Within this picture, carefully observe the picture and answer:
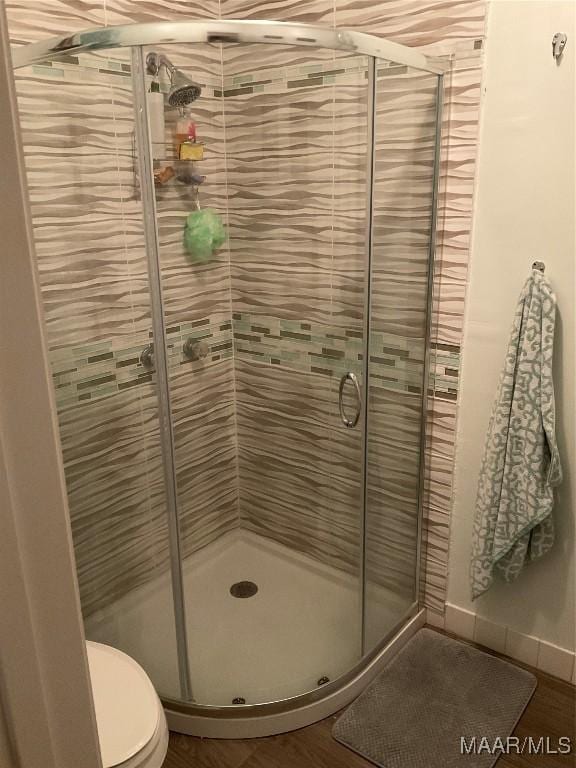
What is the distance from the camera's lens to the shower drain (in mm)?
2379

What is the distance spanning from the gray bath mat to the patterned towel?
14.5 inches

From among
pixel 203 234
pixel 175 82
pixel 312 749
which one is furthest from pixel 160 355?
pixel 312 749

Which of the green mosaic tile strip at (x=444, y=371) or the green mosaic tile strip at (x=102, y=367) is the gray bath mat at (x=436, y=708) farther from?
the green mosaic tile strip at (x=102, y=367)

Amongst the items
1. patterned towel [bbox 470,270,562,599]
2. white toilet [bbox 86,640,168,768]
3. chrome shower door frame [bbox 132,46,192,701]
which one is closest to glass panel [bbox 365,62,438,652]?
patterned towel [bbox 470,270,562,599]

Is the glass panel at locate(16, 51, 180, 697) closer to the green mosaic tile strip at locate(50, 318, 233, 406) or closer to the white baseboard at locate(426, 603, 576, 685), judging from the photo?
the green mosaic tile strip at locate(50, 318, 233, 406)

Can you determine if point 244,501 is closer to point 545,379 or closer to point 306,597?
point 306,597

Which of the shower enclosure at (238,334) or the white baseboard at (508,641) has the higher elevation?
the shower enclosure at (238,334)

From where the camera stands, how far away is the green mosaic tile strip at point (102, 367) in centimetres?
181

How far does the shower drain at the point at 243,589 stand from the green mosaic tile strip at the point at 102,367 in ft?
3.14

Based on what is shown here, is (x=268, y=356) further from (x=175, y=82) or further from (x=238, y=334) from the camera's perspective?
(x=175, y=82)

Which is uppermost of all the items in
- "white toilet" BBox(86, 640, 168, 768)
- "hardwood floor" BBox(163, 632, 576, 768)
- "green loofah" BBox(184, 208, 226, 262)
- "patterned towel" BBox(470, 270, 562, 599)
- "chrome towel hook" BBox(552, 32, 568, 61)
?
"chrome towel hook" BBox(552, 32, 568, 61)

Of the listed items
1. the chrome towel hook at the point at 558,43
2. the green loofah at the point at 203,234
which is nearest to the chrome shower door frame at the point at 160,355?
the green loofah at the point at 203,234

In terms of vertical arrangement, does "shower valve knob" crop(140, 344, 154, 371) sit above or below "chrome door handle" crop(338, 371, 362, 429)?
above

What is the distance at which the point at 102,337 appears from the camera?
1882mm
